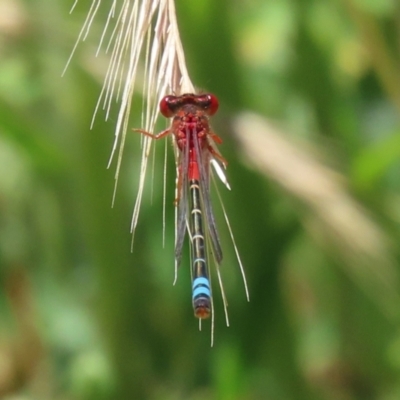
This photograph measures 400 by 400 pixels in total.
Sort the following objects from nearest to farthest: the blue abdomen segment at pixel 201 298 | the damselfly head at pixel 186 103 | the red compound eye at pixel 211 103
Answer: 1. the blue abdomen segment at pixel 201 298
2. the damselfly head at pixel 186 103
3. the red compound eye at pixel 211 103

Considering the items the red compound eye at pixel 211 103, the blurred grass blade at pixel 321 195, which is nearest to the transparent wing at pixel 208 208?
the red compound eye at pixel 211 103

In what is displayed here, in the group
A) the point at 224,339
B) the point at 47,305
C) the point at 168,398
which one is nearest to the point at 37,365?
the point at 47,305

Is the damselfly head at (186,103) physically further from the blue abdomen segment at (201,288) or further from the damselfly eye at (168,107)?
the blue abdomen segment at (201,288)

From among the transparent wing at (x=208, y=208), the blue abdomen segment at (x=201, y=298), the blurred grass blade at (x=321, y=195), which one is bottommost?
the blue abdomen segment at (x=201, y=298)

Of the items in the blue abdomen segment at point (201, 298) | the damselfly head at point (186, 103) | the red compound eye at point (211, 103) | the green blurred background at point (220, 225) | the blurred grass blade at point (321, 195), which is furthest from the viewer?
the green blurred background at point (220, 225)

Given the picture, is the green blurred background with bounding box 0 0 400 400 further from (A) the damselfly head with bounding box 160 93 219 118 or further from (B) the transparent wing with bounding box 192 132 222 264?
(B) the transparent wing with bounding box 192 132 222 264

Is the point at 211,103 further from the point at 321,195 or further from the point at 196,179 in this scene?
the point at 321,195

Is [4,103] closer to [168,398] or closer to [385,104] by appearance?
[168,398]
